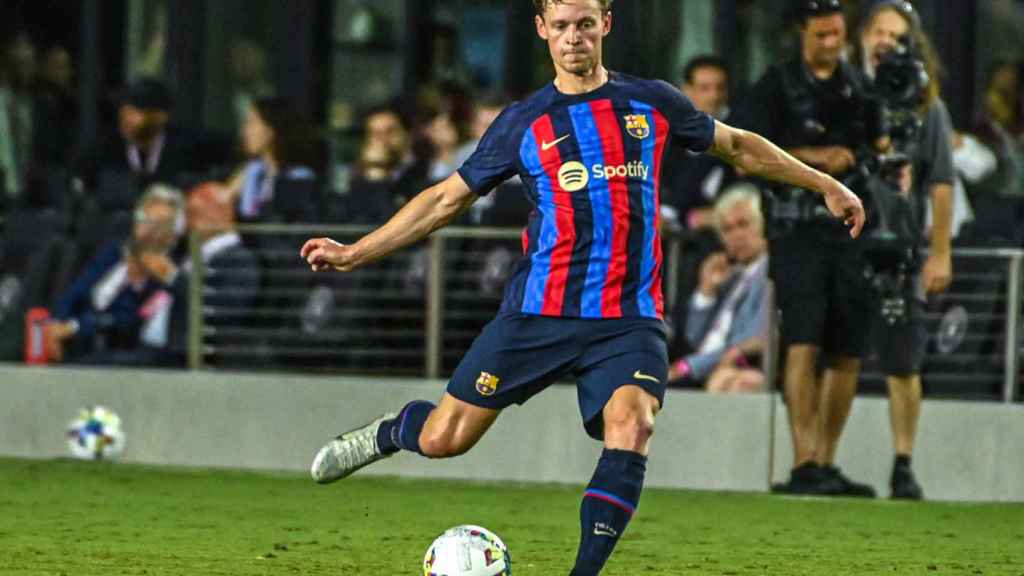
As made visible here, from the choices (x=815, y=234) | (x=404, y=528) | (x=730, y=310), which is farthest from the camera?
(x=730, y=310)

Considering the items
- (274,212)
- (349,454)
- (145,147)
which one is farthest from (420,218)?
(145,147)

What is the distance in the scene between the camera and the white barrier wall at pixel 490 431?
1293 cm

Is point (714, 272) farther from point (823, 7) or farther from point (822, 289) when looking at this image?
point (823, 7)

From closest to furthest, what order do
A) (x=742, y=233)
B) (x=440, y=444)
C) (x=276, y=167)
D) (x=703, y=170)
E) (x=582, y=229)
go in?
(x=582, y=229) < (x=440, y=444) < (x=742, y=233) < (x=703, y=170) < (x=276, y=167)

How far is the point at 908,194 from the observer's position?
1196 centimetres

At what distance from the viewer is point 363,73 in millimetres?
19344

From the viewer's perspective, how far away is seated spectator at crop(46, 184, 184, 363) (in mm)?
14734

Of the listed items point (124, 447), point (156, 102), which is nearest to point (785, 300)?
point (124, 447)

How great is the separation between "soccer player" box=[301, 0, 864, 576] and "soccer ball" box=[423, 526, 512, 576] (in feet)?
1.45

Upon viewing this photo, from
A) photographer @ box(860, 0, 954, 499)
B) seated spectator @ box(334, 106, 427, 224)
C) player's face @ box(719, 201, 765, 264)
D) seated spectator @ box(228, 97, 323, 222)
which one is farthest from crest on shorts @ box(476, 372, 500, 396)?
seated spectator @ box(228, 97, 323, 222)

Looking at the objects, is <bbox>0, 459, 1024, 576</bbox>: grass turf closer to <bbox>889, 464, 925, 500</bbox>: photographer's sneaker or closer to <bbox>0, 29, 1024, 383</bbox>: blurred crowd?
<bbox>889, 464, 925, 500</bbox>: photographer's sneaker

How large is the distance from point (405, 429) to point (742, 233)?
4745mm

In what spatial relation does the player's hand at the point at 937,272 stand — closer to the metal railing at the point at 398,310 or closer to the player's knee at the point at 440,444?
the metal railing at the point at 398,310

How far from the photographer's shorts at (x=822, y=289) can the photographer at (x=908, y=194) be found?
10cm
